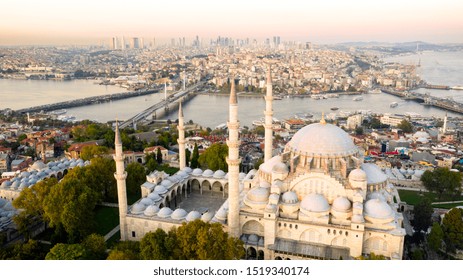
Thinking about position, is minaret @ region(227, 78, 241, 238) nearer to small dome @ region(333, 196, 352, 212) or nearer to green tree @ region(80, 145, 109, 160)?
small dome @ region(333, 196, 352, 212)

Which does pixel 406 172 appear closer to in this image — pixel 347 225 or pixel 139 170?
pixel 347 225

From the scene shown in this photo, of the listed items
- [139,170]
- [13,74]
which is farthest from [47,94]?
[139,170]

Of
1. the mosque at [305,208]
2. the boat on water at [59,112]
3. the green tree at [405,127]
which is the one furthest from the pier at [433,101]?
the boat on water at [59,112]

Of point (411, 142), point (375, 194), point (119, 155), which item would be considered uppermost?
point (119, 155)

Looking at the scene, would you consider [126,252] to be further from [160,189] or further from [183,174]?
[183,174]

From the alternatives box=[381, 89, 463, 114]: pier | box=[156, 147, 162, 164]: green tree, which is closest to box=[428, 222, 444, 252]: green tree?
box=[156, 147, 162, 164]: green tree

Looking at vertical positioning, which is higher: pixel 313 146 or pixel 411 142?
pixel 313 146
